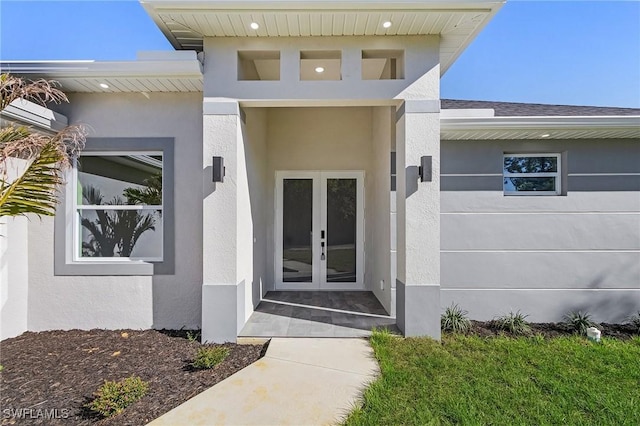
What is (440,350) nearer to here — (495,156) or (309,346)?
(309,346)

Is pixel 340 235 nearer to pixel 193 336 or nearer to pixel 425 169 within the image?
pixel 425 169

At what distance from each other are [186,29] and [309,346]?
4.54 m

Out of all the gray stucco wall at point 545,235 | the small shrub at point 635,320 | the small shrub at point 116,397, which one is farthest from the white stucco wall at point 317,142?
the small shrub at point 635,320

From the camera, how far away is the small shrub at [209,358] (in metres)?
3.62

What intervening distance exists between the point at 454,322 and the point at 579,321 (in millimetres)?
2175

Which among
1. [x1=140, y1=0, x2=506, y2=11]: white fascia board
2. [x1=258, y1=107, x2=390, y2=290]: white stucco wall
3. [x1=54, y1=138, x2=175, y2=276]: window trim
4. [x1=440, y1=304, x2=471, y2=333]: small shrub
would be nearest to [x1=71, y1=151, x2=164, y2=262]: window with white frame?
[x1=54, y1=138, x2=175, y2=276]: window trim

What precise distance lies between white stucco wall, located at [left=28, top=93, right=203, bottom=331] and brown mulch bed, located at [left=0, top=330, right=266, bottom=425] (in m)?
0.27

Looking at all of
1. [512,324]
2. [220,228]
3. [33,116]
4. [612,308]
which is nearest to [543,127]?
[512,324]

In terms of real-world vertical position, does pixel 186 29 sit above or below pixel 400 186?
above

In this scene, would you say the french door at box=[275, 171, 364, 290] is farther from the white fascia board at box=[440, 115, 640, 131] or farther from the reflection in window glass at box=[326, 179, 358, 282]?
the white fascia board at box=[440, 115, 640, 131]

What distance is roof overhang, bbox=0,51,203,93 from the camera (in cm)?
418

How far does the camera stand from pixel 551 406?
294 cm

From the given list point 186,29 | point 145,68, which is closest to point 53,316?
point 145,68

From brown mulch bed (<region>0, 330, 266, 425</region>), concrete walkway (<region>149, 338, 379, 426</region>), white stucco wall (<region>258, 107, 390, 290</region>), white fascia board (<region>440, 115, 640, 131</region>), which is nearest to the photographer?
concrete walkway (<region>149, 338, 379, 426</region>)
